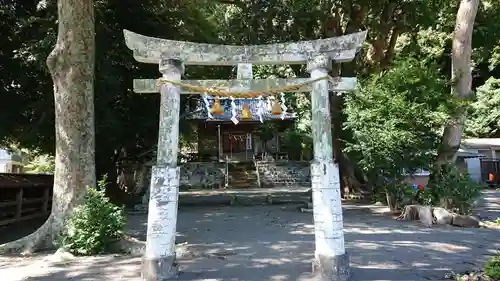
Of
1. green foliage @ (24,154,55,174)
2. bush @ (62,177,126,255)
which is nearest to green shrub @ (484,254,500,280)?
bush @ (62,177,126,255)

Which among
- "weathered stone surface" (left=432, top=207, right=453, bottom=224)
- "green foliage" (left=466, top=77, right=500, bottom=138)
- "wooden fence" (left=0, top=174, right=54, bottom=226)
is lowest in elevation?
"weathered stone surface" (left=432, top=207, right=453, bottom=224)

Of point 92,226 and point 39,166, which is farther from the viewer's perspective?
point 39,166

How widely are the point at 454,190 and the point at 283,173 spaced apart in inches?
684

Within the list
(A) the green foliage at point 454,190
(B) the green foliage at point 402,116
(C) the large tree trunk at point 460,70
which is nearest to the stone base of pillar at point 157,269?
(B) the green foliage at point 402,116

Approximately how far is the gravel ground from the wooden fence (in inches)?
130

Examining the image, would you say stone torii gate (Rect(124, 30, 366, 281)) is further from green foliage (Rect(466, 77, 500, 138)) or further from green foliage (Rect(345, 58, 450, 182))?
green foliage (Rect(466, 77, 500, 138))

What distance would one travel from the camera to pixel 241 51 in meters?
6.70

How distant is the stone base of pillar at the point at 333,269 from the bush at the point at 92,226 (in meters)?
4.27

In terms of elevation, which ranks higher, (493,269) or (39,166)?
(39,166)

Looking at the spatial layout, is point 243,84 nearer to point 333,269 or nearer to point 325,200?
point 325,200

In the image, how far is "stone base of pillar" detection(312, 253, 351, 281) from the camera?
5.87 metres

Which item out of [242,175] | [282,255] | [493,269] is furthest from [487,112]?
[493,269]

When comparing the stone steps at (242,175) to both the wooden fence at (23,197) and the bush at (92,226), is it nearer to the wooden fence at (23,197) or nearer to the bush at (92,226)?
the wooden fence at (23,197)

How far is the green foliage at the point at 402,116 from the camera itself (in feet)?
38.1
